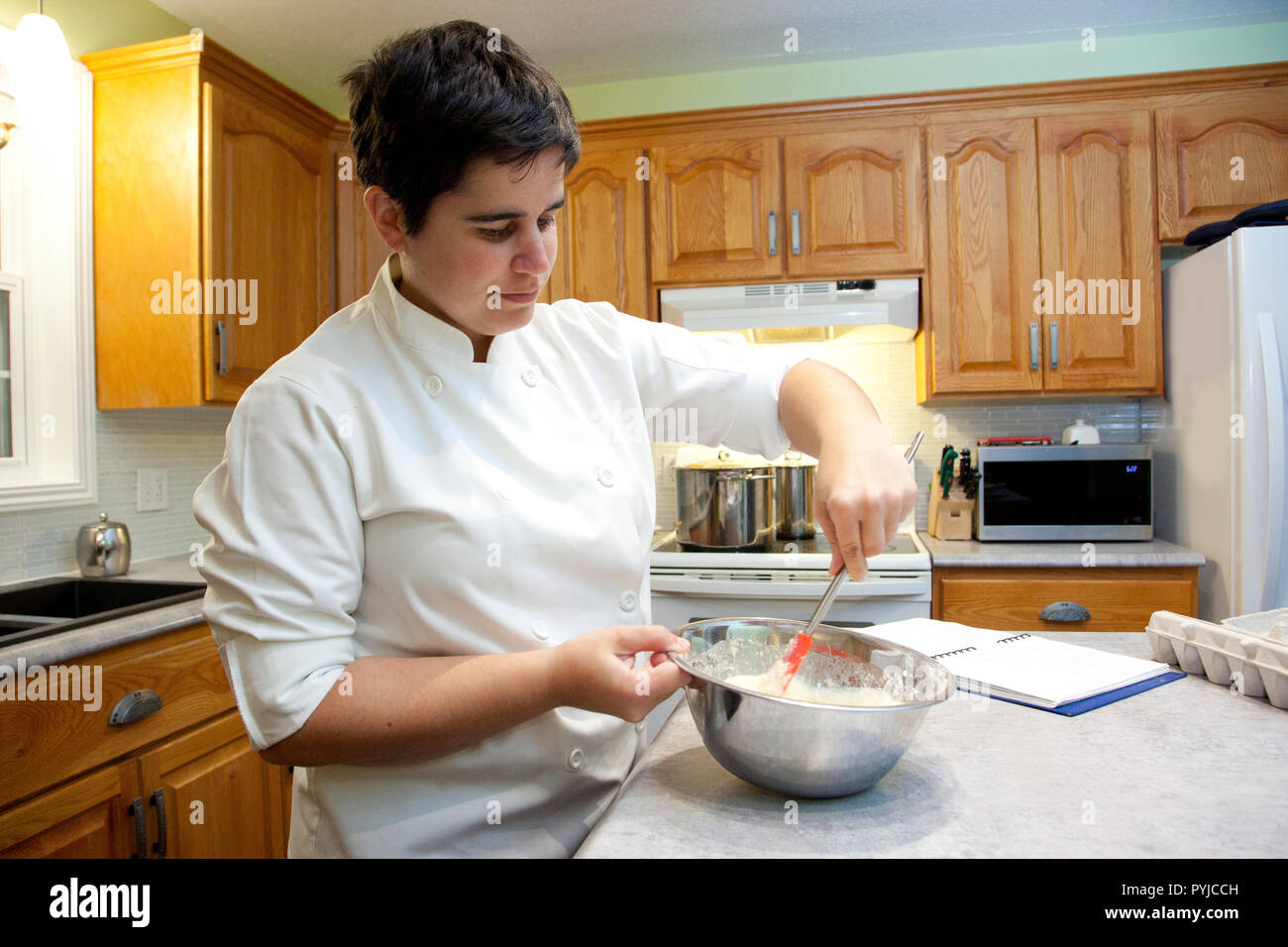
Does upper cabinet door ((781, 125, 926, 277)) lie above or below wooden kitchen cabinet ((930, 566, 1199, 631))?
above

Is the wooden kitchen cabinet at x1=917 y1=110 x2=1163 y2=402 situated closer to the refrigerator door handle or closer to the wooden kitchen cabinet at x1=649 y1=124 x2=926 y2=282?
the wooden kitchen cabinet at x1=649 y1=124 x2=926 y2=282

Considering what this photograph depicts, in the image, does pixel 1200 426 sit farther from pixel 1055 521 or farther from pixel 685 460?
pixel 685 460

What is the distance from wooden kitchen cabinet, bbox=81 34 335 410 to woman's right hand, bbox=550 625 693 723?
2051mm

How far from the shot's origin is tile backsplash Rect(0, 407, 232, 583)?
219 centimetres

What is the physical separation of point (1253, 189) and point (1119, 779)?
264cm

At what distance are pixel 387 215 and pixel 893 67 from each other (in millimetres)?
2770

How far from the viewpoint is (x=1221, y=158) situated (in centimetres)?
259

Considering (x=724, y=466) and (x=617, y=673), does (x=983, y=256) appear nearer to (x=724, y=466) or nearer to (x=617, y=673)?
(x=724, y=466)

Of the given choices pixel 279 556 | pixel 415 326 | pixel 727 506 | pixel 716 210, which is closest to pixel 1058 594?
pixel 727 506

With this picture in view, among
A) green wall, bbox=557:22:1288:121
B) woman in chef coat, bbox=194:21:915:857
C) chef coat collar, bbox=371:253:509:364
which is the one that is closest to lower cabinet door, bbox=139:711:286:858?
woman in chef coat, bbox=194:21:915:857

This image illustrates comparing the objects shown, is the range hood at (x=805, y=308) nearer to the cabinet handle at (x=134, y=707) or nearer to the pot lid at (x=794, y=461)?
the pot lid at (x=794, y=461)

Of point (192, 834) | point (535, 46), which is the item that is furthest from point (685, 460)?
point (192, 834)

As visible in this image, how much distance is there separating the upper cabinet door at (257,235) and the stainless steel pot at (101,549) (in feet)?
1.46

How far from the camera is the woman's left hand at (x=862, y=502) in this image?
0.76m
